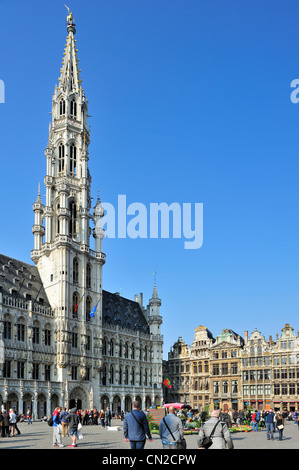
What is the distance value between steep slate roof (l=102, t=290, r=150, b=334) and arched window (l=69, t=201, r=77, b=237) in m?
14.3

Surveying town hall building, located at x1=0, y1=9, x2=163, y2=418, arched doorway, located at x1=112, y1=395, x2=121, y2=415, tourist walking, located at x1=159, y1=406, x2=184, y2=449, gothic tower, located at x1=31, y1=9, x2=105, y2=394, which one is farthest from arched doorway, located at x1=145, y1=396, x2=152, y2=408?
tourist walking, located at x1=159, y1=406, x2=184, y2=449

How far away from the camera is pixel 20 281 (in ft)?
224

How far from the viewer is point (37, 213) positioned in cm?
7900

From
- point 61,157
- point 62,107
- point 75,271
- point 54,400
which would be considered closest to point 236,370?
point 75,271

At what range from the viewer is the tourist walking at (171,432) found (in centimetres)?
1322

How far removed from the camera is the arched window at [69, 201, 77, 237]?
75938 mm

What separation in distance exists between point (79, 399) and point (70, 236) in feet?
71.4

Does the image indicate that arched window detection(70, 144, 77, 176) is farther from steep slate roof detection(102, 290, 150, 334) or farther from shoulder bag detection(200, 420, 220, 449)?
shoulder bag detection(200, 420, 220, 449)

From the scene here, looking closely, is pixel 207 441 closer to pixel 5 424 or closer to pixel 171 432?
pixel 171 432

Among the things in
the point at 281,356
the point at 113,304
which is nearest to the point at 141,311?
the point at 113,304

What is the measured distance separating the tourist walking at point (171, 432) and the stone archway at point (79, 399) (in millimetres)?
58639
